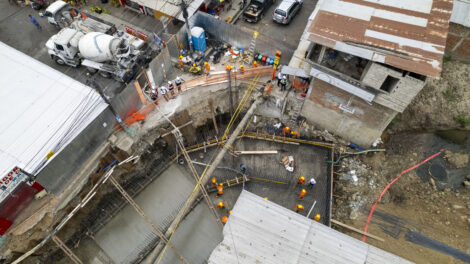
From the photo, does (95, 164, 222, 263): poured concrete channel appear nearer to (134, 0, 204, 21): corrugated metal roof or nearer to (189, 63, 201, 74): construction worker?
(189, 63, 201, 74): construction worker

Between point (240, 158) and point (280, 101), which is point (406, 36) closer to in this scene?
point (280, 101)

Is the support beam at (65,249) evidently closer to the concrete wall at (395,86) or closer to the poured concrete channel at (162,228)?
the poured concrete channel at (162,228)

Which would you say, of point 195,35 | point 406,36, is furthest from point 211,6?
point 406,36

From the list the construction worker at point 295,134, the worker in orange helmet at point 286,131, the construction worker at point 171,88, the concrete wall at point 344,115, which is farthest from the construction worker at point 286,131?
the construction worker at point 171,88

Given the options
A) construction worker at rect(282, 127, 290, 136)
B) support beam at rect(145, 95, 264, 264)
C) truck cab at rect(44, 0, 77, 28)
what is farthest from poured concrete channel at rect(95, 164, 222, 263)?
truck cab at rect(44, 0, 77, 28)

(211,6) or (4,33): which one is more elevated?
(211,6)

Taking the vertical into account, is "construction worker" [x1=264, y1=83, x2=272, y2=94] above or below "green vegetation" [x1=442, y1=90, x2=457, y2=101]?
below
